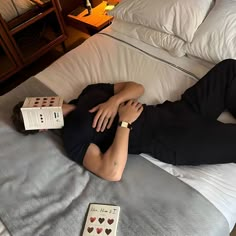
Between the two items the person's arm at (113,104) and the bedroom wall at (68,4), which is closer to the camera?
the person's arm at (113,104)

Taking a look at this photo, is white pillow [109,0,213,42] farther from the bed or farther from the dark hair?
the dark hair

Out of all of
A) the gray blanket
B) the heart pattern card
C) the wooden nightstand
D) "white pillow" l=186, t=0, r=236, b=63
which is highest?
"white pillow" l=186, t=0, r=236, b=63

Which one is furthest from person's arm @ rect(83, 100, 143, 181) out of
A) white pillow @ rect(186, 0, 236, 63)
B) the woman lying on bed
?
white pillow @ rect(186, 0, 236, 63)

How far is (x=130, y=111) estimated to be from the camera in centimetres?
137

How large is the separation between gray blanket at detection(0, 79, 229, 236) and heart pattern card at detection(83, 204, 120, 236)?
0.03m

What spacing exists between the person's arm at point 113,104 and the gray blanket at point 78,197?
0.20 m

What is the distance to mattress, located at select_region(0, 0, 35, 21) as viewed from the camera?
2.33 m

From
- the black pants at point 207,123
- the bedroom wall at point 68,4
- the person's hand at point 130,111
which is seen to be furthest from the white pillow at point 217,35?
the bedroom wall at point 68,4

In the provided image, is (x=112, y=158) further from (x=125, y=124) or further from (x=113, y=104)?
(x=113, y=104)

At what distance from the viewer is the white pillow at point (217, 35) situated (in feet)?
5.00

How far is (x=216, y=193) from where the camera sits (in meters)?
1.19

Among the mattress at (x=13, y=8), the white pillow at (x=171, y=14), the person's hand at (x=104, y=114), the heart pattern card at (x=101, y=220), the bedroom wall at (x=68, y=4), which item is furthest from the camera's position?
the bedroom wall at (x=68, y=4)

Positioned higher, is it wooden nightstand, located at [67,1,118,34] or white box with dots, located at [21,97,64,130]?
white box with dots, located at [21,97,64,130]

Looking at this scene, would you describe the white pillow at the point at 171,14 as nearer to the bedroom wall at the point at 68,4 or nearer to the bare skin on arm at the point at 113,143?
the bare skin on arm at the point at 113,143
